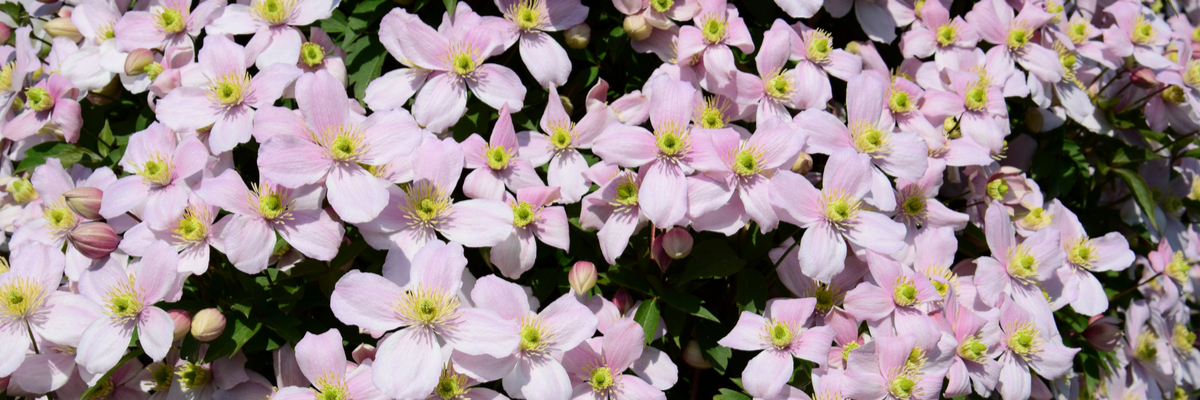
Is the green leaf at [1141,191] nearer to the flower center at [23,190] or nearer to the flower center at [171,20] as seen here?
the flower center at [171,20]

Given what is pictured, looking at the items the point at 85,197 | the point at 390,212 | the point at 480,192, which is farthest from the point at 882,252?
the point at 85,197

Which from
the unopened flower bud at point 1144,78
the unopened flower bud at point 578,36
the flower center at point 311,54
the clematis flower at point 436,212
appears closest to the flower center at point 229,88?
the flower center at point 311,54

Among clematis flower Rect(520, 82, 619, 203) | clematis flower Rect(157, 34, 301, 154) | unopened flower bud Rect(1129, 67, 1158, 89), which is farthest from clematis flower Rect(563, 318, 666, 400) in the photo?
unopened flower bud Rect(1129, 67, 1158, 89)

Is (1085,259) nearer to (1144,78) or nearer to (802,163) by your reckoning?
(1144,78)

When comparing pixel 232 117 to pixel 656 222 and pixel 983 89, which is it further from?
pixel 983 89

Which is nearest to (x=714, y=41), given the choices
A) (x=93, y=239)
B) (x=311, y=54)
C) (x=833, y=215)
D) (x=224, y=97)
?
(x=833, y=215)
